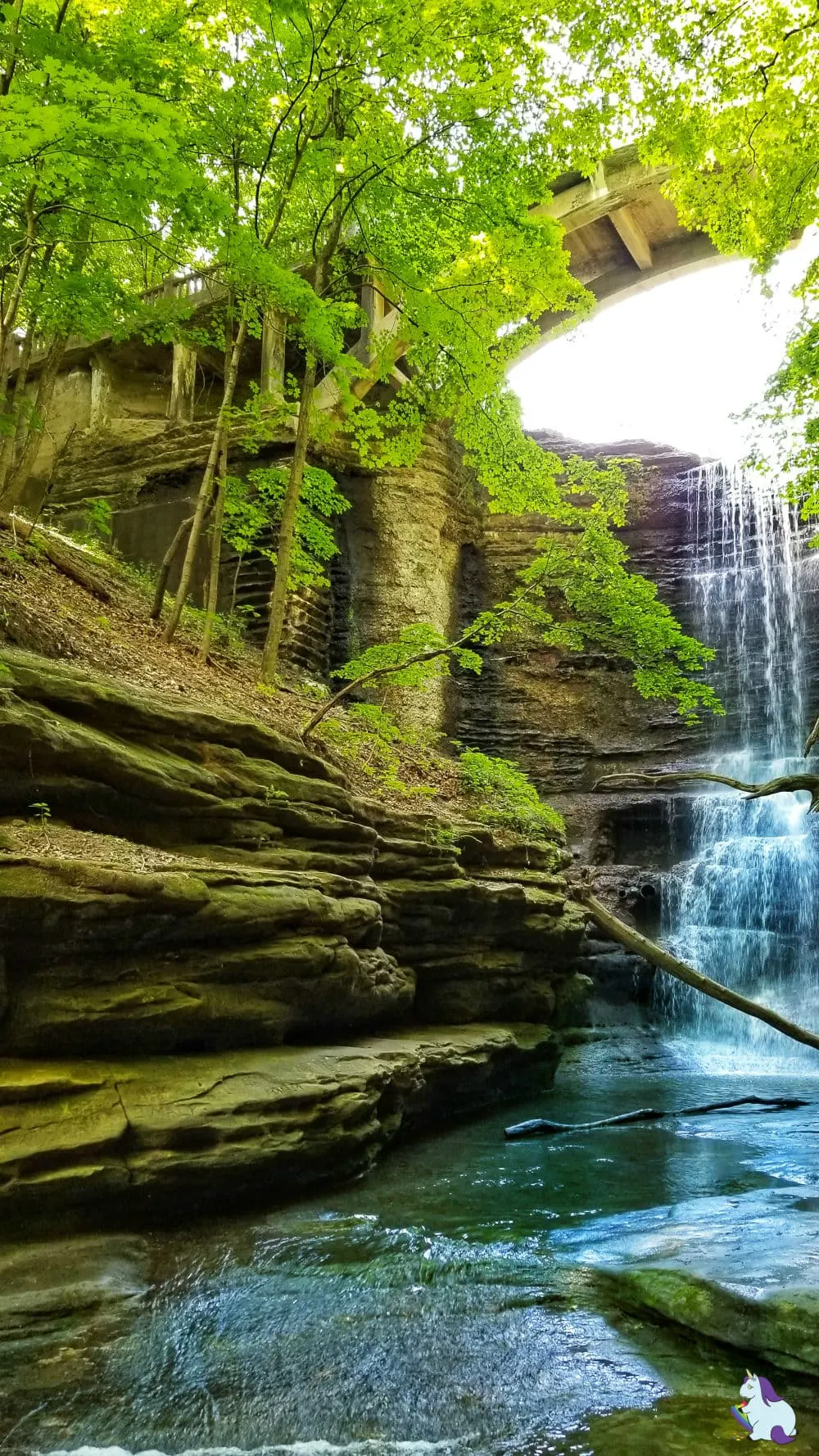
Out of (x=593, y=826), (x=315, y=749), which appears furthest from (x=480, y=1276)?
(x=593, y=826)

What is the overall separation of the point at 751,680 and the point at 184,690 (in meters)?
14.7

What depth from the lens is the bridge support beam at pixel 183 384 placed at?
17.1 meters

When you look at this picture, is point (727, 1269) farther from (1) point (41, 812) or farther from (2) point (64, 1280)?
(1) point (41, 812)

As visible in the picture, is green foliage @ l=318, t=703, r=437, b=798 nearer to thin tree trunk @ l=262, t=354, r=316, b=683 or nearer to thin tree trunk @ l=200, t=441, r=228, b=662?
thin tree trunk @ l=262, t=354, r=316, b=683

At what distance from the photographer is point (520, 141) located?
9.30 m

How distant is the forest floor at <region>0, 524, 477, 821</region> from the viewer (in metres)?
7.50

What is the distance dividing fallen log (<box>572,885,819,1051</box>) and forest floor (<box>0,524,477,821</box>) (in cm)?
209

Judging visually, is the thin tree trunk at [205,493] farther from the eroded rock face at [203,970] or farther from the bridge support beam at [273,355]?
the bridge support beam at [273,355]

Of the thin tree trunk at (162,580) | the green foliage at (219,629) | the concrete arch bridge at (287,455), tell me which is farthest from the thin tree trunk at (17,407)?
the concrete arch bridge at (287,455)

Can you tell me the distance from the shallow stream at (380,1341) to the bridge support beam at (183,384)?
15878 mm

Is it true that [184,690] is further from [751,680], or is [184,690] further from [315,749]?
[751,680]

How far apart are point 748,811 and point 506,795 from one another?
671 cm

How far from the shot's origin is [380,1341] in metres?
3.45

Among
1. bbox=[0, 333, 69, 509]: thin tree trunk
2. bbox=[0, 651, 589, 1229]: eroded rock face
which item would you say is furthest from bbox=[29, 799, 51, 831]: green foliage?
bbox=[0, 333, 69, 509]: thin tree trunk
